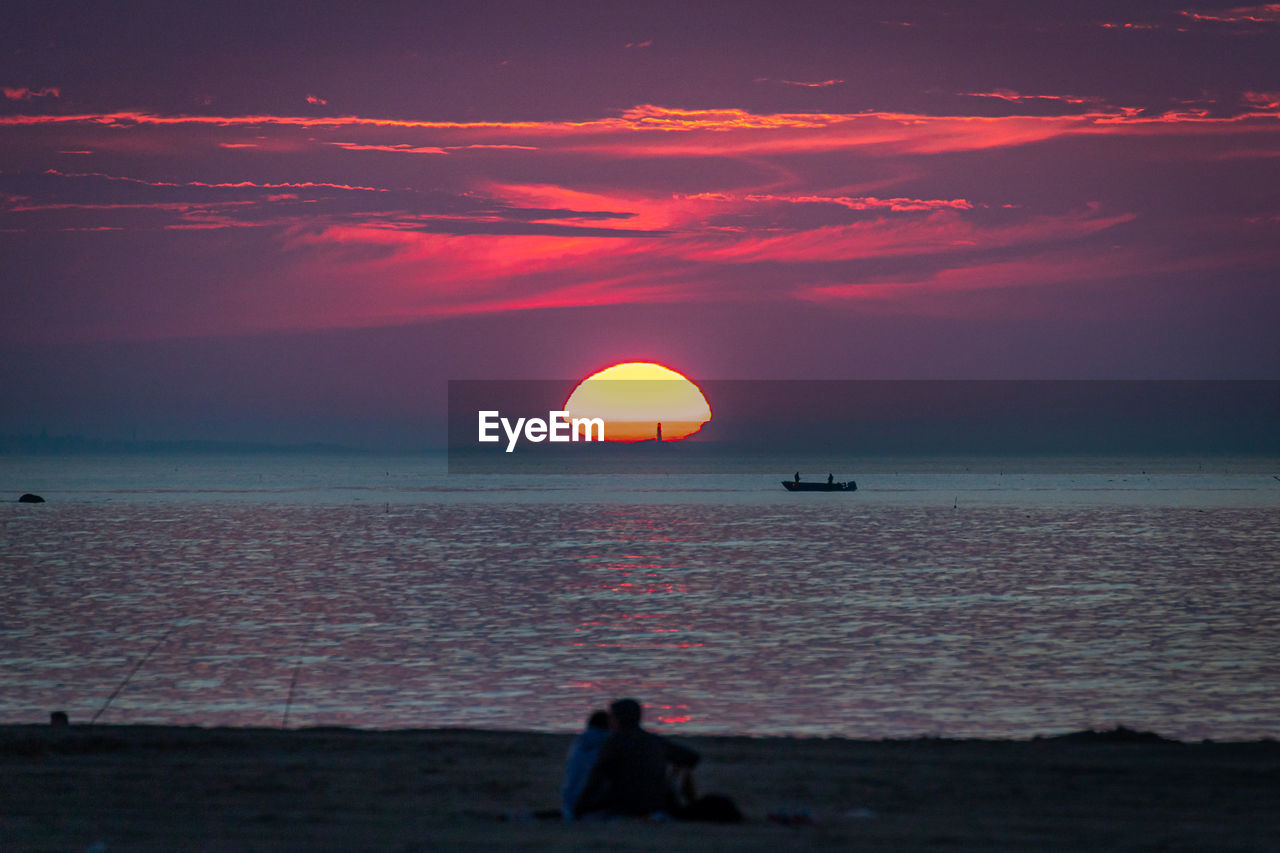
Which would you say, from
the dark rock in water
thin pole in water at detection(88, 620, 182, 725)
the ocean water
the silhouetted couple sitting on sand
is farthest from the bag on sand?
thin pole in water at detection(88, 620, 182, 725)

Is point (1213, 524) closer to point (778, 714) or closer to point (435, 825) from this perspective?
point (778, 714)

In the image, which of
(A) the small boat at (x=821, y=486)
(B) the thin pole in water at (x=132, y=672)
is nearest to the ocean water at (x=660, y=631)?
(B) the thin pole in water at (x=132, y=672)

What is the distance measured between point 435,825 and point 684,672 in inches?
677

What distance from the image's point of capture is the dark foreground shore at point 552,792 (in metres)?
11.2

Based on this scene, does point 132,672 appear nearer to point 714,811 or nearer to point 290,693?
point 290,693

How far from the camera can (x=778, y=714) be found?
2323 centimetres

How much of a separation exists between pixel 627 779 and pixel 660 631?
25513 mm

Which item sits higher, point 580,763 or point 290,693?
point 580,763

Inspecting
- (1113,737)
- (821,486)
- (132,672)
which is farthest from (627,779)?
(821,486)

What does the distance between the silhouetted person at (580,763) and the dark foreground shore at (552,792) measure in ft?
1.47

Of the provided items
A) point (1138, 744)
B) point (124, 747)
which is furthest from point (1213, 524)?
point (124, 747)

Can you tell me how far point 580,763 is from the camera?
40.3 feet

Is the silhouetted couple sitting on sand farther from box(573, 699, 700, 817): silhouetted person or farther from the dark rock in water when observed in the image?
the dark rock in water

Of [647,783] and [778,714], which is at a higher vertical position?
[647,783]
